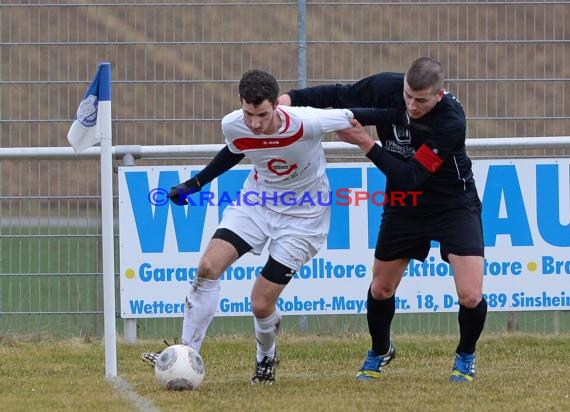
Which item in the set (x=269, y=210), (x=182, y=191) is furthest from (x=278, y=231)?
(x=182, y=191)

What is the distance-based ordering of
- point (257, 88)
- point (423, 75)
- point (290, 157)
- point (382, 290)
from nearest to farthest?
1. point (257, 88)
2. point (423, 75)
3. point (290, 157)
4. point (382, 290)

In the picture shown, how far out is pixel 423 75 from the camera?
7.11m

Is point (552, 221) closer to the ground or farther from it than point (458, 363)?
farther from it

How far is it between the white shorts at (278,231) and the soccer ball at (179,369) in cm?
76

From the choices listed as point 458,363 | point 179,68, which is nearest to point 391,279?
point 458,363

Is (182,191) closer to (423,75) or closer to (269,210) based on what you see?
(269,210)

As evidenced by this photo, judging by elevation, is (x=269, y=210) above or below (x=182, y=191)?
below

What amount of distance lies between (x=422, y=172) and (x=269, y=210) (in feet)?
3.14

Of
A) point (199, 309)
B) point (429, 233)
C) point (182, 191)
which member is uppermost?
point (182, 191)

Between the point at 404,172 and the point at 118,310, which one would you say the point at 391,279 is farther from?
the point at 118,310

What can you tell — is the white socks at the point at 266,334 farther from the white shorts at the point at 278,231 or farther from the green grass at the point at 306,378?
the white shorts at the point at 278,231

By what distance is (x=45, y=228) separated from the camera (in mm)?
10453

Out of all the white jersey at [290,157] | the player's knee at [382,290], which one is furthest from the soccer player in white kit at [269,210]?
the player's knee at [382,290]

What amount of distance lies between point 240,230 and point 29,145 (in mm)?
3596
